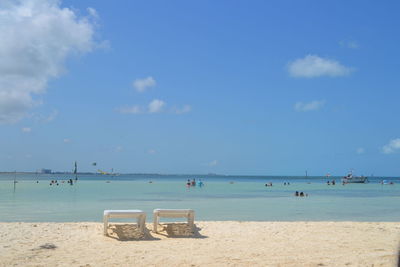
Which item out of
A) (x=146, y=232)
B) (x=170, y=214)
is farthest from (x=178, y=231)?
(x=146, y=232)

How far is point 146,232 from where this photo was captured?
34.2ft

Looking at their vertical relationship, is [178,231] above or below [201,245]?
above

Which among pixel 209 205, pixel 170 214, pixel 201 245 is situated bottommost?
pixel 209 205

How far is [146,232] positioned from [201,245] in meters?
1.67

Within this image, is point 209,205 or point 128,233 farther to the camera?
point 209,205

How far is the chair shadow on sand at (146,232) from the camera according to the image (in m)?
9.99

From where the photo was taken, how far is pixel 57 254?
8258mm

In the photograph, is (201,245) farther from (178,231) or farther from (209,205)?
(209,205)

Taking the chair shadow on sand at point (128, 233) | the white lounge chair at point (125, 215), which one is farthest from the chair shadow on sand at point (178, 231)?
the white lounge chair at point (125, 215)

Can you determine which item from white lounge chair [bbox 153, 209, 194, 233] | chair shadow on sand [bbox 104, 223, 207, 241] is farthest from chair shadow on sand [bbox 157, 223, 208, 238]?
white lounge chair [bbox 153, 209, 194, 233]

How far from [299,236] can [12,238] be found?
6.79 metres

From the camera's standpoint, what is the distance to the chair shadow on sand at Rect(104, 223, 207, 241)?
9.99 m

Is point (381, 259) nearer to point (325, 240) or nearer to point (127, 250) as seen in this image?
point (325, 240)

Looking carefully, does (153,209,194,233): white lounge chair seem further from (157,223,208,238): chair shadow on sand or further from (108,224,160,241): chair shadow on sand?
(108,224,160,241): chair shadow on sand
